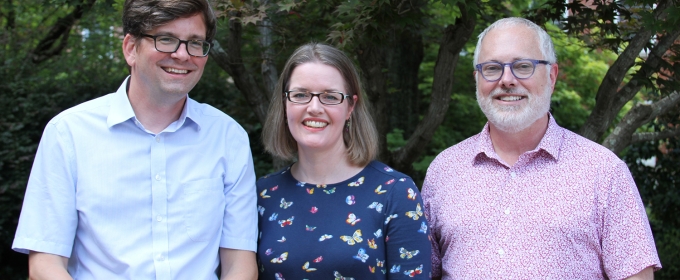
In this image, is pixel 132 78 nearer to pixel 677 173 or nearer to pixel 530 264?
pixel 530 264

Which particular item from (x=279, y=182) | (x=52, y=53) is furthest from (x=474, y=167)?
(x=52, y=53)

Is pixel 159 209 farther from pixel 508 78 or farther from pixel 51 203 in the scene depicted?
pixel 508 78

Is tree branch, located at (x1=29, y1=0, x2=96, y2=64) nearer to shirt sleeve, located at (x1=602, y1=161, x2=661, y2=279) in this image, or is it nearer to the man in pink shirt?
the man in pink shirt

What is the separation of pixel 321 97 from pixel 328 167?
319 millimetres

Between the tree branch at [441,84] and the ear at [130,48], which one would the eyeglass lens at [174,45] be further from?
the tree branch at [441,84]

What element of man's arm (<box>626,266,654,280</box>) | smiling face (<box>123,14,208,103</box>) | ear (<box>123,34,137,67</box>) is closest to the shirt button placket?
smiling face (<box>123,14,208,103</box>)

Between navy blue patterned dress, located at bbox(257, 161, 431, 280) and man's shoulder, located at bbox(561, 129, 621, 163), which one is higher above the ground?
man's shoulder, located at bbox(561, 129, 621, 163)

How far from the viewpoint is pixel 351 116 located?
9.39 feet

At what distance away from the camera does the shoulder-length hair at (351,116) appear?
2.73 meters

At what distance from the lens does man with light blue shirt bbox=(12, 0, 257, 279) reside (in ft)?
7.70

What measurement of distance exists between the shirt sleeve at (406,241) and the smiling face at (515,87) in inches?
22.7

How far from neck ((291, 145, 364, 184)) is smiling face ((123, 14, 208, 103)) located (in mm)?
626

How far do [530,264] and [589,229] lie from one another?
0.91ft

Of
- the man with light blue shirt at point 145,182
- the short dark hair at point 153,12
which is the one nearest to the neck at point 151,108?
the man with light blue shirt at point 145,182
